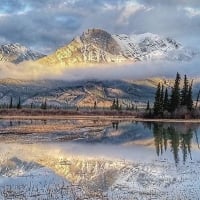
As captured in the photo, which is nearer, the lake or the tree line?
the lake

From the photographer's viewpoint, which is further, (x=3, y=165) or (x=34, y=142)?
(x=34, y=142)

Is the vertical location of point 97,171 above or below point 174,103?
above

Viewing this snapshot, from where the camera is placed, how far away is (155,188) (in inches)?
1064

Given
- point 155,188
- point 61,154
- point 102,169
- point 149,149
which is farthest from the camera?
point 149,149

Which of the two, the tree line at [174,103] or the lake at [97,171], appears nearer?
the lake at [97,171]

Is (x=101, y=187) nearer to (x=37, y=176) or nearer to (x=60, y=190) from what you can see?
(x=60, y=190)

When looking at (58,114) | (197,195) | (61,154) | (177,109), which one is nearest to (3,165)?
(61,154)

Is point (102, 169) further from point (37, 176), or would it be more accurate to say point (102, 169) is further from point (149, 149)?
point (149, 149)

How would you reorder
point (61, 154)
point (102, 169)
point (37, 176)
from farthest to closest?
point (61, 154)
point (102, 169)
point (37, 176)

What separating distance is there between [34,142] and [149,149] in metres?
11.5

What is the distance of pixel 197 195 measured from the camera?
25266 millimetres

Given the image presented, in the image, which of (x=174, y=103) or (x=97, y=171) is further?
(x=174, y=103)

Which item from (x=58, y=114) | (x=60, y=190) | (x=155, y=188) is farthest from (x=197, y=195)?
(x=58, y=114)

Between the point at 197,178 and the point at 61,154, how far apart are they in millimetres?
14552
